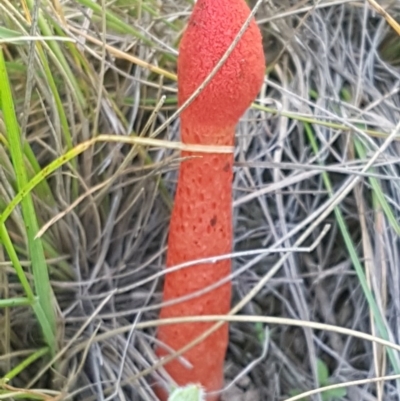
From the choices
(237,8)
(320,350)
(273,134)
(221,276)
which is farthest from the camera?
(273,134)

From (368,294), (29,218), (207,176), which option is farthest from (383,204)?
(29,218)

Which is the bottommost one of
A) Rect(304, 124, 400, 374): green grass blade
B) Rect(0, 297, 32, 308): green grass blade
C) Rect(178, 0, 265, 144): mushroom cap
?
Rect(304, 124, 400, 374): green grass blade

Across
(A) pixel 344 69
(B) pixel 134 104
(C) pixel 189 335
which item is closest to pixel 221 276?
(C) pixel 189 335

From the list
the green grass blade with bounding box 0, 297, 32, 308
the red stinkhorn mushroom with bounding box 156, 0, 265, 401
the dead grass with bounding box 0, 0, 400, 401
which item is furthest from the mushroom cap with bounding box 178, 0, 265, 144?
the green grass blade with bounding box 0, 297, 32, 308

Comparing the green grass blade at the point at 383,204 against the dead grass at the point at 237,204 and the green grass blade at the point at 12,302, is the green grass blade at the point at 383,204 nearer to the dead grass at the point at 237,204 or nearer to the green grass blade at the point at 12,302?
the dead grass at the point at 237,204

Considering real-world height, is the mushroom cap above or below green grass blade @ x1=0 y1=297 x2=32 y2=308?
above

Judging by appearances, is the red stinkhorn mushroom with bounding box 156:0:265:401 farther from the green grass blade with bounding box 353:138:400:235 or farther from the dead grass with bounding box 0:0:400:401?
the green grass blade with bounding box 353:138:400:235

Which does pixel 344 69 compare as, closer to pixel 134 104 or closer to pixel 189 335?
pixel 134 104

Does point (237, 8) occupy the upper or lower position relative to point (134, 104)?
upper
